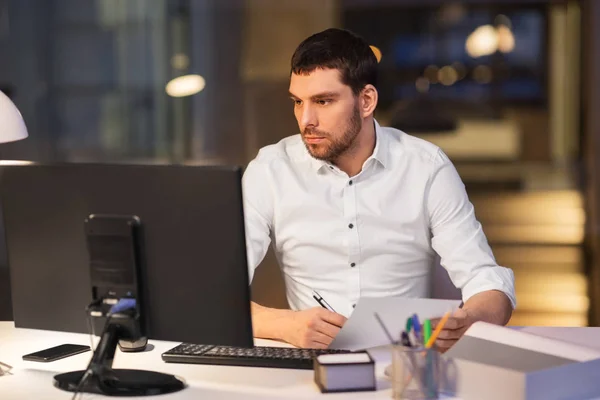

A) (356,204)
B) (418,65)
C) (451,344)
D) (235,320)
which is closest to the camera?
A: (235,320)

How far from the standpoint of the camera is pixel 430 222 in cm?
272

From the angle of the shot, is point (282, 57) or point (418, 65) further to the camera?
point (418, 65)

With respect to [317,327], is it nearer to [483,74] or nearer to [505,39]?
[505,39]

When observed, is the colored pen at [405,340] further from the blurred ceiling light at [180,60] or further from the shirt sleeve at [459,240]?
the blurred ceiling light at [180,60]

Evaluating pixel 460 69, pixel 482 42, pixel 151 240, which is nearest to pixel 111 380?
pixel 151 240

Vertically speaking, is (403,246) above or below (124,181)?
below

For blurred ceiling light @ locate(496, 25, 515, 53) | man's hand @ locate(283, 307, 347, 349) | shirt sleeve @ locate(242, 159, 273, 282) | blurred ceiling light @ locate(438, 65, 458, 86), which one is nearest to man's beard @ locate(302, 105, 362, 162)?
shirt sleeve @ locate(242, 159, 273, 282)

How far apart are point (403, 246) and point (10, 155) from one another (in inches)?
160

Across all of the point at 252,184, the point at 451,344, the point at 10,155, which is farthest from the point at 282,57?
the point at 451,344

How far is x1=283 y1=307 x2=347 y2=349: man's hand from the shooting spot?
2.21 meters

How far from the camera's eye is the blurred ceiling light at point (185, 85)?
5.94 meters

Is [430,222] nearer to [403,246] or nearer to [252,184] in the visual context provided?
[403,246]

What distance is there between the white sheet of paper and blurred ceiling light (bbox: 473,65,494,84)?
6.13 m

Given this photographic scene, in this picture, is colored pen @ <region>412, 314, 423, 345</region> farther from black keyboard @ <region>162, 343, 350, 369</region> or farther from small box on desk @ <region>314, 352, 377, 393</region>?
black keyboard @ <region>162, 343, 350, 369</region>
